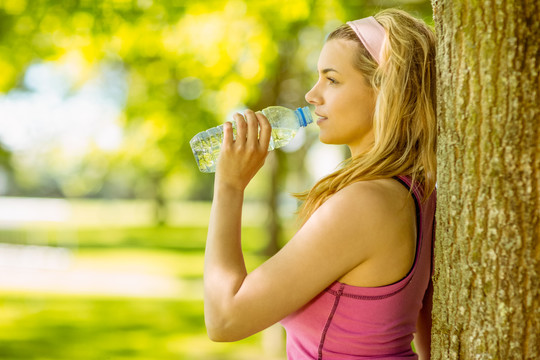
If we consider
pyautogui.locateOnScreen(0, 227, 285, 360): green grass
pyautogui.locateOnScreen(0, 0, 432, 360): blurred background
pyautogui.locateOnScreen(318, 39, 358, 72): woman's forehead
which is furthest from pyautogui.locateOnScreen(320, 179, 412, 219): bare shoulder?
pyautogui.locateOnScreen(0, 227, 285, 360): green grass

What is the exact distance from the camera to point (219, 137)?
2.97 m

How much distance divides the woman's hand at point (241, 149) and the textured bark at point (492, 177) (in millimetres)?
587

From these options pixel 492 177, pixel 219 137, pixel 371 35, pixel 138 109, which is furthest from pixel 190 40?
pixel 492 177

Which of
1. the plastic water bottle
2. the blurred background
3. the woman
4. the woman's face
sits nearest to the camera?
the woman

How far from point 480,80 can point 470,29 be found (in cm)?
15

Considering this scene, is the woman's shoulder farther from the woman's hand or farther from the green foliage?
the green foliage

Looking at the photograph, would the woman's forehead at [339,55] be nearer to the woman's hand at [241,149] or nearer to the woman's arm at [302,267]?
the woman's hand at [241,149]

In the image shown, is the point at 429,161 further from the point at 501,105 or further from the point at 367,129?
the point at 501,105

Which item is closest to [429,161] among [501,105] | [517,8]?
[501,105]

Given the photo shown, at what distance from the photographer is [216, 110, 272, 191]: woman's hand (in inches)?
81.9

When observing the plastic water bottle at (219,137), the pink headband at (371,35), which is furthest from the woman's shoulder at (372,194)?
the plastic water bottle at (219,137)

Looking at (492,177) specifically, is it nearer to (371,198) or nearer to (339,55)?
(371,198)

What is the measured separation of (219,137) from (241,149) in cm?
90

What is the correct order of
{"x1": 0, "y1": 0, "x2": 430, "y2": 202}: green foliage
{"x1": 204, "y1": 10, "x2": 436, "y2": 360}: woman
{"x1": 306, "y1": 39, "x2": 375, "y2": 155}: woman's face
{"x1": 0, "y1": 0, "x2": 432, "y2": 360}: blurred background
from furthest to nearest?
{"x1": 0, "y1": 0, "x2": 432, "y2": 360}: blurred background
{"x1": 0, "y1": 0, "x2": 430, "y2": 202}: green foliage
{"x1": 306, "y1": 39, "x2": 375, "y2": 155}: woman's face
{"x1": 204, "y1": 10, "x2": 436, "y2": 360}: woman
